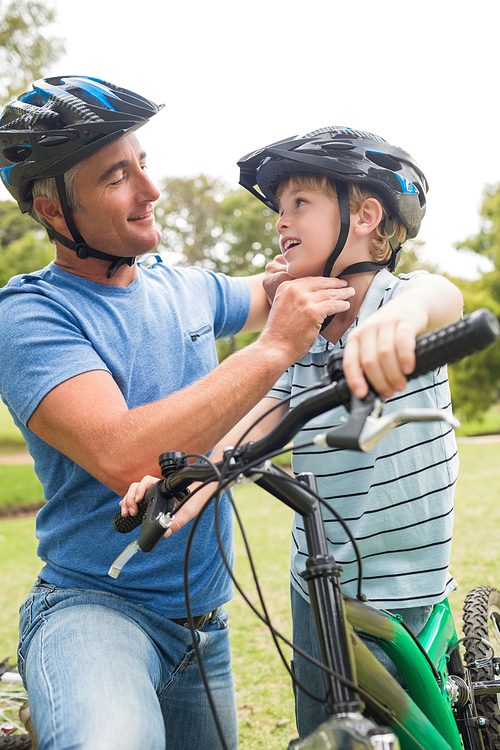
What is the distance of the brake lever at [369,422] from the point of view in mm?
1061

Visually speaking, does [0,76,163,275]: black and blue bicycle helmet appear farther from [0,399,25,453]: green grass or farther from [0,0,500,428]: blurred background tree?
[0,399,25,453]: green grass

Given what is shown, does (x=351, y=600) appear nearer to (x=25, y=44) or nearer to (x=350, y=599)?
(x=350, y=599)

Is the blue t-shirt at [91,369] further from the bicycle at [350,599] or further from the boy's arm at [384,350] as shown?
the boy's arm at [384,350]

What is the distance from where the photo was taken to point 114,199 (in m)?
2.53

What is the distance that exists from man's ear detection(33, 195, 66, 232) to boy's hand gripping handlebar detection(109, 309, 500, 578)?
1529 mm

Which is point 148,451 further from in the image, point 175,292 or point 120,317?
point 175,292

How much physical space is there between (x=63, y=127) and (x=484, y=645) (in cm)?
285

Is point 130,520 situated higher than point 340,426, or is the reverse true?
point 340,426

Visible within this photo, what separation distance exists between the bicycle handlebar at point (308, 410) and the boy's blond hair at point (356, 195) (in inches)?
46.1

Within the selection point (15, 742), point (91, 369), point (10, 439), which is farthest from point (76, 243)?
point (10, 439)

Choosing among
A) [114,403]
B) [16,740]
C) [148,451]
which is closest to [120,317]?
[114,403]

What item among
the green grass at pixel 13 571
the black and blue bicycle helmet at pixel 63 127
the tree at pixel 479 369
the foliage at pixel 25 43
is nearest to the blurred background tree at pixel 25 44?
the foliage at pixel 25 43

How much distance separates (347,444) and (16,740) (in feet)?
7.94

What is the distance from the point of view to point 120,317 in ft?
8.21
